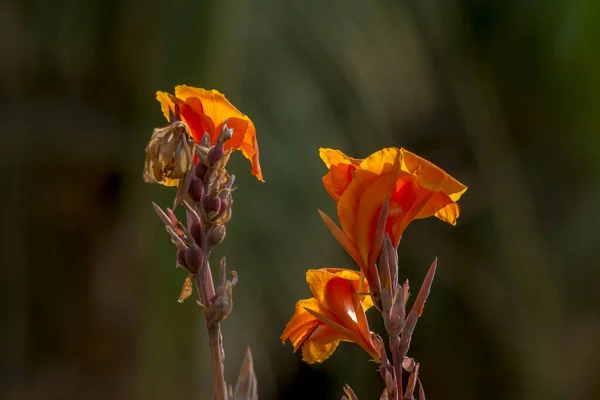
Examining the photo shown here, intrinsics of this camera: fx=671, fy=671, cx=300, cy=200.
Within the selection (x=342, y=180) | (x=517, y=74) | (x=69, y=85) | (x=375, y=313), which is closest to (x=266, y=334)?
(x=375, y=313)

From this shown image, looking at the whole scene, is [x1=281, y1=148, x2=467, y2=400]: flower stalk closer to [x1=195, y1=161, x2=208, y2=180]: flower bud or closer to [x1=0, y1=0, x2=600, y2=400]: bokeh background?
[x1=195, y1=161, x2=208, y2=180]: flower bud

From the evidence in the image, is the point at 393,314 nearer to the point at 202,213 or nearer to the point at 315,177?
the point at 202,213

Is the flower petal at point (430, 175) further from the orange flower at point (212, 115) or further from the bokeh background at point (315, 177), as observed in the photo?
the bokeh background at point (315, 177)

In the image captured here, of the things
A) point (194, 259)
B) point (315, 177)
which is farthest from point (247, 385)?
point (315, 177)

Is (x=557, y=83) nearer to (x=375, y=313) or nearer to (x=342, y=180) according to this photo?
(x=375, y=313)

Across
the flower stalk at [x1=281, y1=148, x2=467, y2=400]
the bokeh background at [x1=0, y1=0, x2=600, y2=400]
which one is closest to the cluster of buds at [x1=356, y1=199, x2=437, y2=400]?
the flower stalk at [x1=281, y1=148, x2=467, y2=400]

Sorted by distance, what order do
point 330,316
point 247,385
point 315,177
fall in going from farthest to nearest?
point 315,177 < point 330,316 < point 247,385
